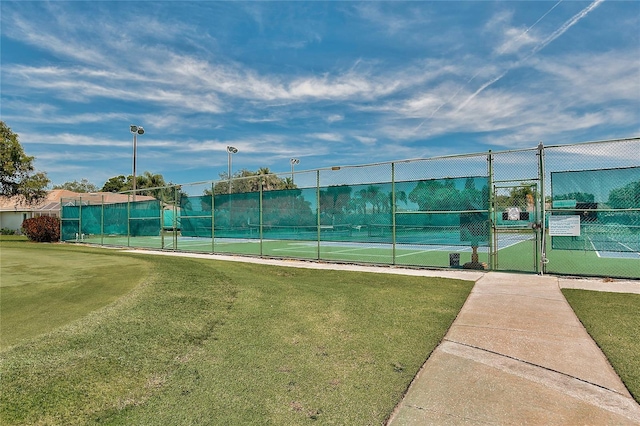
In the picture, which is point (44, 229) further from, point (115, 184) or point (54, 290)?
point (115, 184)

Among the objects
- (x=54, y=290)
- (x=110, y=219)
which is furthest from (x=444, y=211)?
(x=110, y=219)

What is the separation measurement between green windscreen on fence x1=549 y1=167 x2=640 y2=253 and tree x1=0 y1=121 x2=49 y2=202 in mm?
37634

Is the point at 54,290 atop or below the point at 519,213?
below

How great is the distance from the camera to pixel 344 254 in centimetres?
1463

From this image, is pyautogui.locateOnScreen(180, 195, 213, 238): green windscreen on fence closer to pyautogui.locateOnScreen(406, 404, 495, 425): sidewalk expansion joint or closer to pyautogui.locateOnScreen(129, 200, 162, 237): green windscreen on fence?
pyautogui.locateOnScreen(129, 200, 162, 237): green windscreen on fence

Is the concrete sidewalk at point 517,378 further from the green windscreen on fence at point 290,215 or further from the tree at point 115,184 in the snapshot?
the tree at point 115,184

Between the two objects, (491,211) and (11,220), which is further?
(11,220)

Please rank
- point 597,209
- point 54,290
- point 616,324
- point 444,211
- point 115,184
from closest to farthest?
point 616,324 < point 54,290 < point 597,209 < point 444,211 < point 115,184

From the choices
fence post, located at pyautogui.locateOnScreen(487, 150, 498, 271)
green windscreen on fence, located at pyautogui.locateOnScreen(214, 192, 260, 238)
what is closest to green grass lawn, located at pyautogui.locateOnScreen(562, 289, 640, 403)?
fence post, located at pyautogui.locateOnScreen(487, 150, 498, 271)

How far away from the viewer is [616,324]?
486cm

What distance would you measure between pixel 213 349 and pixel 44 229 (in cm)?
2552

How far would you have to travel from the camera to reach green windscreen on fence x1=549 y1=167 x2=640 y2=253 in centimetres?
779

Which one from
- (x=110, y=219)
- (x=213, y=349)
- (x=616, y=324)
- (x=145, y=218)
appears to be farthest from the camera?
(x=110, y=219)

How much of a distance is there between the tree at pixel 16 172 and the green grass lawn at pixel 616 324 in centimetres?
3841
